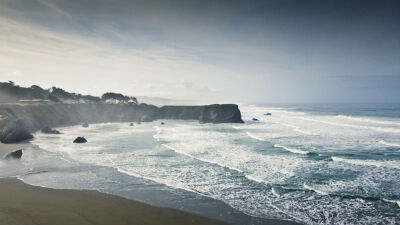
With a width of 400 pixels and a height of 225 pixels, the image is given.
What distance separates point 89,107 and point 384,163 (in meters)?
89.7

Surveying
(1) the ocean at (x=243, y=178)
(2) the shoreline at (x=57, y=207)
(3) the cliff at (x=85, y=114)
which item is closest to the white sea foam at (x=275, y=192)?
(1) the ocean at (x=243, y=178)

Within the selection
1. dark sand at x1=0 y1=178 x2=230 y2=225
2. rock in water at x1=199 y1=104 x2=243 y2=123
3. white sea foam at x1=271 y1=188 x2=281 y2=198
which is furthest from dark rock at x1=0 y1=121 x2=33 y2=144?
rock in water at x1=199 y1=104 x2=243 y2=123

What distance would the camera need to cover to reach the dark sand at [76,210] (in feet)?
43.4

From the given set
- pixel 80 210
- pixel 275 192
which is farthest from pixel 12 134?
pixel 275 192

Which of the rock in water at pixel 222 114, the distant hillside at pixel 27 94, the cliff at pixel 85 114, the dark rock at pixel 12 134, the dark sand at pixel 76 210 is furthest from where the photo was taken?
the distant hillside at pixel 27 94

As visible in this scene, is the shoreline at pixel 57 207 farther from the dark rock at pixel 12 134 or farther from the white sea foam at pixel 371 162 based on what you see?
the dark rock at pixel 12 134

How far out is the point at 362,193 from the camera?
18422mm

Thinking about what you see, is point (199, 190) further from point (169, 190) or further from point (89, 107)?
point (89, 107)

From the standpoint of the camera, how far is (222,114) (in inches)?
3541

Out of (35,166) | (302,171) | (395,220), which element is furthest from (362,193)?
(35,166)

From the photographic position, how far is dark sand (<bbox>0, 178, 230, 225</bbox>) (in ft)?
43.4

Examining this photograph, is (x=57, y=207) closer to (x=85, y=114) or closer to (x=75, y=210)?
(x=75, y=210)

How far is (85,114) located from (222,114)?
46556 mm

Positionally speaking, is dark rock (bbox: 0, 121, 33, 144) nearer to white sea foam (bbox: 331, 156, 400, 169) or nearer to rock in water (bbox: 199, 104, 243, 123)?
white sea foam (bbox: 331, 156, 400, 169)
